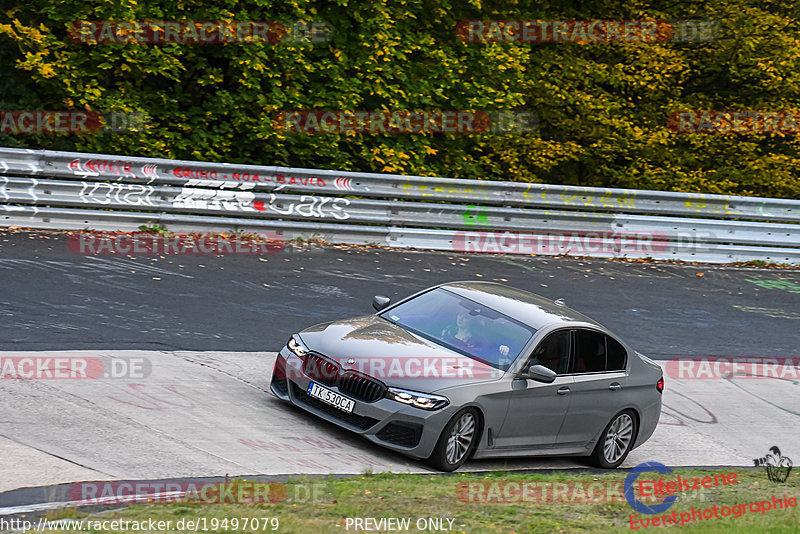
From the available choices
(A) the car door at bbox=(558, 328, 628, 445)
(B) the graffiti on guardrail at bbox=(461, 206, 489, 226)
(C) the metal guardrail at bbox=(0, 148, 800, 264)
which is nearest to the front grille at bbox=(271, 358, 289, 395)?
(A) the car door at bbox=(558, 328, 628, 445)

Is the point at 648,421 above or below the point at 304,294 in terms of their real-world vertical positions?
below

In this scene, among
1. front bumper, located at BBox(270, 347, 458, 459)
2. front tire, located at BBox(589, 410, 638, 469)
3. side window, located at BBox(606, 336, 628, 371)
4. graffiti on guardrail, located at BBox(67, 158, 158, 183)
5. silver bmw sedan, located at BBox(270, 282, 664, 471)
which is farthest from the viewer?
graffiti on guardrail, located at BBox(67, 158, 158, 183)

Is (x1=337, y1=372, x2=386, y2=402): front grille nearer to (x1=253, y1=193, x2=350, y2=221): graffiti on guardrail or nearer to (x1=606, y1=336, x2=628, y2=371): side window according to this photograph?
(x1=606, y1=336, x2=628, y2=371): side window

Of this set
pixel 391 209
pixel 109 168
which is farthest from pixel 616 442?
pixel 109 168

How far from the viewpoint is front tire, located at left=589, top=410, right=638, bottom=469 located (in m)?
10.1

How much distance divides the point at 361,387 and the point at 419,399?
0.55 m

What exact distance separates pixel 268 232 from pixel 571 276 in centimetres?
519

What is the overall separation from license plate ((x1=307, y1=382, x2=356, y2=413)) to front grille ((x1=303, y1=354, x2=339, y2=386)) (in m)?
0.06

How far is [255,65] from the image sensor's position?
62.6ft

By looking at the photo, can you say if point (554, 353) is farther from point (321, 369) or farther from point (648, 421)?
point (321, 369)

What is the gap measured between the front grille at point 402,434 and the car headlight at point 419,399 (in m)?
0.18

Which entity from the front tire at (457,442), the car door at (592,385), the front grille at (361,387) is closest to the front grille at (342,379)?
the front grille at (361,387)

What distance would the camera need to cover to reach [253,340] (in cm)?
1173

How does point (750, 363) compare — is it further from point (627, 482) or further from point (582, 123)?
point (582, 123)
